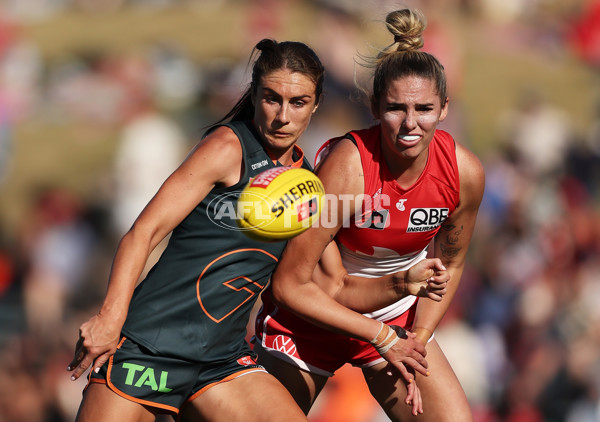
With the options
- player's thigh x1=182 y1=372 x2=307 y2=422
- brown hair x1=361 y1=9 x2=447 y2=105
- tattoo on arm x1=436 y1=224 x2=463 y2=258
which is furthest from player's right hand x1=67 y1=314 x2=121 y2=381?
tattoo on arm x1=436 y1=224 x2=463 y2=258

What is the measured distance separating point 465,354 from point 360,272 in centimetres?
369

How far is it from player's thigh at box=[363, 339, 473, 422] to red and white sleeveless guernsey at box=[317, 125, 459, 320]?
532 mm

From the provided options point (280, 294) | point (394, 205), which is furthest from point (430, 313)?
point (280, 294)

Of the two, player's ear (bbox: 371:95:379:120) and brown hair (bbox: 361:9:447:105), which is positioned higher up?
brown hair (bbox: 361:9:447:105)

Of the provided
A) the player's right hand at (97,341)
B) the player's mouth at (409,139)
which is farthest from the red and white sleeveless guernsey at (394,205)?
the player's right hand at (97,341)

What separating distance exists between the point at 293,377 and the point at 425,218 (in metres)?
1.01

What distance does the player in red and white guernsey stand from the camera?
3463 mm

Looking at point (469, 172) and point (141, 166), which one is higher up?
point (469, 172)

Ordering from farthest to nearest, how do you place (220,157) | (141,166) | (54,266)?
(54,266), (141,166), (220,157)

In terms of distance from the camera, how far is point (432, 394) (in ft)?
12.3

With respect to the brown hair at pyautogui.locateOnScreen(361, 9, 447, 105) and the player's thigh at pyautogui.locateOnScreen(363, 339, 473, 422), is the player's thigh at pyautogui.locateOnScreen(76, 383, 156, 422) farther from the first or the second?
the brown hair at pyautogui.locateOnScreen(361, 9, 447, 105)

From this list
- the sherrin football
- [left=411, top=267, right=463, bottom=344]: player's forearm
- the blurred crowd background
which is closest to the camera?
the sherrin football

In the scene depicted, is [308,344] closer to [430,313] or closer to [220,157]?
[430,313]

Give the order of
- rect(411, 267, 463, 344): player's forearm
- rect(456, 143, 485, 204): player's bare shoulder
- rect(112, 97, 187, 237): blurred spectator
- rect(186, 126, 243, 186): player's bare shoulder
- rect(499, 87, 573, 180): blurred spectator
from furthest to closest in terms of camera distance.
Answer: rect(499, 87, 573, 180): blurred spectator → rect(112, 97, 187, 237): blurred spectator → rect(411, 267, 463, 344): player's forearm → rect(456, 143, 485, 204): player's bare shoulder → rect(186, 126, 243, 186): player's bare shoulder
